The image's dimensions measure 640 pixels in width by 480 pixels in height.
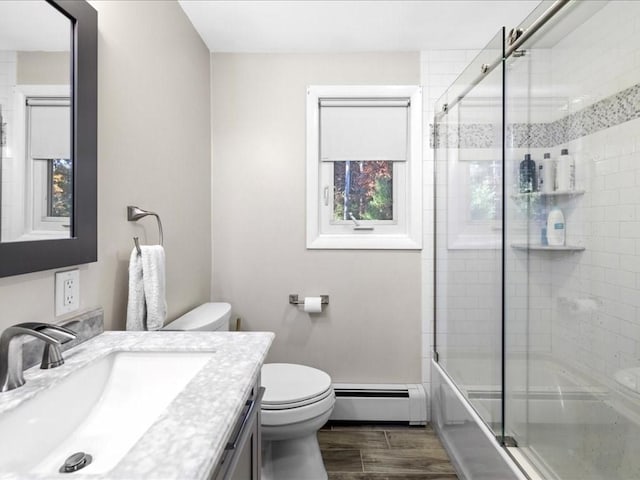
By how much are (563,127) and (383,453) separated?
1.72 metres

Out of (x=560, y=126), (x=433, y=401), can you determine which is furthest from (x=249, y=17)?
(x=433, y=401)

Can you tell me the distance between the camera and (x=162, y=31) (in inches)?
65.0

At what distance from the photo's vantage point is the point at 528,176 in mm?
1363

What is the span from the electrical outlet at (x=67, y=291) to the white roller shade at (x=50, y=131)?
0.33 m

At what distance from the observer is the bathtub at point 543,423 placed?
1010 mm

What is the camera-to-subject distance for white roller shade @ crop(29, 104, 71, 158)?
949mm

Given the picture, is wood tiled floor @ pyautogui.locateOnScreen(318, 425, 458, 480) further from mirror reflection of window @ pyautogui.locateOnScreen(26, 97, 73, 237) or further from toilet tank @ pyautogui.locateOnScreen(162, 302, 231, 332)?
mirror reflection of window @ pyautogui.locateOnScreen(26, 97, 73, 237)

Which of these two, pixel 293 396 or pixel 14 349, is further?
pixel 293 396

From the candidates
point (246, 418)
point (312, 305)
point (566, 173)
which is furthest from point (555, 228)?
point (312, 305)

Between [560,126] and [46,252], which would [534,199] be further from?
[46,252]

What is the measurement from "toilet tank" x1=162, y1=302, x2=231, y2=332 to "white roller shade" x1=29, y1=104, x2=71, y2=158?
81 centimetres

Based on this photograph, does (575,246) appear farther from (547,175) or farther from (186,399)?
(186,399)

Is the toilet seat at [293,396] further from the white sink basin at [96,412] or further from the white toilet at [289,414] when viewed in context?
the white sink basin at [96,412]

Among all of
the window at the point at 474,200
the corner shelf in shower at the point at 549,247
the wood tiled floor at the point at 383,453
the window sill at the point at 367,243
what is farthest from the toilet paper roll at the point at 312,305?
the corner shelf in shower at the point at 549,247
